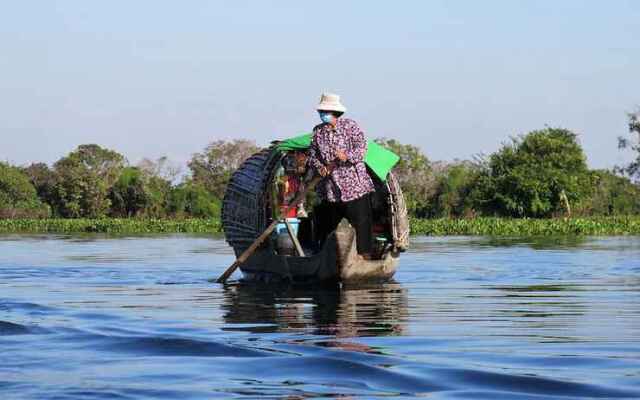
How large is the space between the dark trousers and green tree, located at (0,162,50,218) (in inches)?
1734

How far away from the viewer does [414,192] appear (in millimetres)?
58938

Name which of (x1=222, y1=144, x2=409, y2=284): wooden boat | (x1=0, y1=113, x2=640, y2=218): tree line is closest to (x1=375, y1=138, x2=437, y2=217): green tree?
(x1=0, y1=113, x2=640, y2=218): tree line

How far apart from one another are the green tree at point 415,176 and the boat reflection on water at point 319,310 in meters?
47.5

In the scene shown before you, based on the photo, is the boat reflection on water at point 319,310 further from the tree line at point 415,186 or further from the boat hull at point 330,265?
the tree line at point 415,186

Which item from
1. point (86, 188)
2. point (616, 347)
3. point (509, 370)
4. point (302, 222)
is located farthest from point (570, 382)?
point (86, 188)

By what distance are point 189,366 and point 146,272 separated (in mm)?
8104

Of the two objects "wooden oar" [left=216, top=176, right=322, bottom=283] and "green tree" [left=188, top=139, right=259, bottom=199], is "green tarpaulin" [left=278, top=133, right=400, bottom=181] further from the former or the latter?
"green tree" [left=188, top=139, right=259, bottom=199]

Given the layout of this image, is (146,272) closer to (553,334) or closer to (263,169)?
(263,169)

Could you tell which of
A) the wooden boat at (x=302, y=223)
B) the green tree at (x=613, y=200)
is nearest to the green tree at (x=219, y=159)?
the green tree at (x=613, y=200)

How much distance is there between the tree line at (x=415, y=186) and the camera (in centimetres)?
4656

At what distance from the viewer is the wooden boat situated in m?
9.69

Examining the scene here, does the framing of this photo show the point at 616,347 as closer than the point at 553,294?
Yes

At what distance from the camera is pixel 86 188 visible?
53875 millimetres

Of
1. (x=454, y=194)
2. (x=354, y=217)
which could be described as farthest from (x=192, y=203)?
(x=354, y=217)
